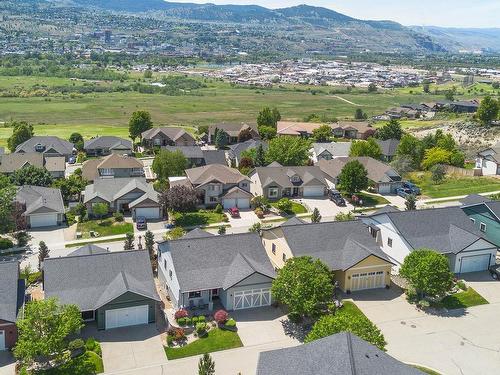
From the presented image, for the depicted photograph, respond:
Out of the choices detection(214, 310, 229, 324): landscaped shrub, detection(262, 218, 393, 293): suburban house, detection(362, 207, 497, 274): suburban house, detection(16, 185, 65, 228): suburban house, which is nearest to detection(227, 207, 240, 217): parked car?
detection(262, 218, 393, 293): suburban house

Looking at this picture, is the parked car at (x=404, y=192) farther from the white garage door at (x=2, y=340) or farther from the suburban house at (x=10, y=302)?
the white garage door at (x=2, y=340)

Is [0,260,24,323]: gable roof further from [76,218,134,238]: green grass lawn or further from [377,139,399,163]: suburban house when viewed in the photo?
[377,139,399,163]: suburban house

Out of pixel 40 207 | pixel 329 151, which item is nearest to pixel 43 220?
pixel 40 207

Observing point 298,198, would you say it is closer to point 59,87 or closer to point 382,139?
point 382,139

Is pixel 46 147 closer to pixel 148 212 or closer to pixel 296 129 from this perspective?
pixel 148 212

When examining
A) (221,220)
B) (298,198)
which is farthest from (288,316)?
(298,198)

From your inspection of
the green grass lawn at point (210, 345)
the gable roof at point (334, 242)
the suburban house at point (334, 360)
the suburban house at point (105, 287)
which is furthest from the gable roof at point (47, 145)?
the suburban house at point (334, 360)
